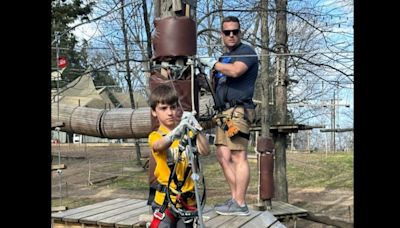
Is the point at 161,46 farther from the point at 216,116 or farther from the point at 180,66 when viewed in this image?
the point at 216,116

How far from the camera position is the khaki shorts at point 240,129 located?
305 cm

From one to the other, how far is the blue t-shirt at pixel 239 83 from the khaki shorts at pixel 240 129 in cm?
6

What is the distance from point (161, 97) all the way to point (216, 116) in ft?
2.88

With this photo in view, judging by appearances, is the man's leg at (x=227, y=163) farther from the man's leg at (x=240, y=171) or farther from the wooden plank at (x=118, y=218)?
the wooden plank at (x=118, y=218)

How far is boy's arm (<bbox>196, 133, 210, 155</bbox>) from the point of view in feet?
7.15

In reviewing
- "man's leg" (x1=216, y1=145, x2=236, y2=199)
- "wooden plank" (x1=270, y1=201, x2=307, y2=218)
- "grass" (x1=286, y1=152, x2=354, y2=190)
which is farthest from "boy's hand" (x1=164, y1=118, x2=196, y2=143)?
"grass" (x1=286, y1=152, x2=354, y2=190)

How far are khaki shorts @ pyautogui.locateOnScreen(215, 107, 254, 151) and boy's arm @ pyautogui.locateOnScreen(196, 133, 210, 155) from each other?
2.76ft

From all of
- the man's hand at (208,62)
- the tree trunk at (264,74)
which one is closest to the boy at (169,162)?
the man's hand at (208,62)

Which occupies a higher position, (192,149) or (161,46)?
(161,46)

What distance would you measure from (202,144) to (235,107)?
34.8 inches

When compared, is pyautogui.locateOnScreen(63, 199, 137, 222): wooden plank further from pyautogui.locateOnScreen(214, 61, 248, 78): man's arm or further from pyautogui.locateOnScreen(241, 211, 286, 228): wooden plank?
pyautogui.locateOnScreen(214, 61, 248, 78): man's arm

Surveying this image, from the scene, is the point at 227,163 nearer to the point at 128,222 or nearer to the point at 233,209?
the point at 233,209

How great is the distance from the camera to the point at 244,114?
306 centimetres
